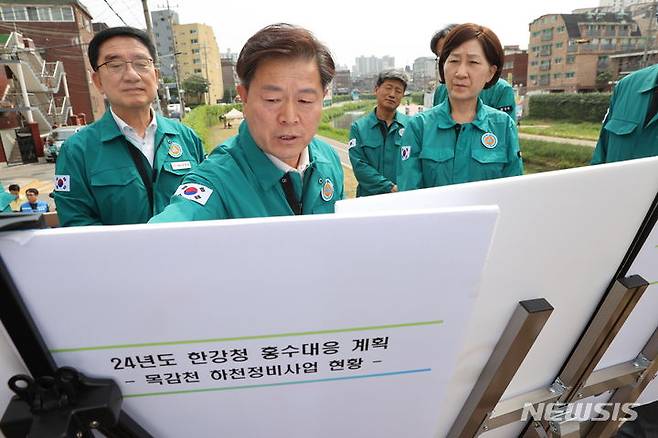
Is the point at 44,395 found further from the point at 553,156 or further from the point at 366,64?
the point at 366,64

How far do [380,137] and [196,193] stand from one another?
2.43 meters

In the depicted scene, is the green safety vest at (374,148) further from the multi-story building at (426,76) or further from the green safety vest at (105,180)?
the green safety vest at (105,180)

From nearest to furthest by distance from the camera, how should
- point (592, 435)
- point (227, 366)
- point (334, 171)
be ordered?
point (227, 366), point (592, 435), point (334, 171)

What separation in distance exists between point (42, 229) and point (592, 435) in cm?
146

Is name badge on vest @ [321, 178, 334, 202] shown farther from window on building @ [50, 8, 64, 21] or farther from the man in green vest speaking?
window on building @ [50, 8, 64, 21]

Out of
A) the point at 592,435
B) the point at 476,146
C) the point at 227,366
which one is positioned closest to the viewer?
the point at 227,366

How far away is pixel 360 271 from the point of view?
585mm

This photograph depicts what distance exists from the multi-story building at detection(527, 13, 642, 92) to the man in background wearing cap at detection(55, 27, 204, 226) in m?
33.0

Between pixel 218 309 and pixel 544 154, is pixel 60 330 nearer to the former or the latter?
pixel 218 309

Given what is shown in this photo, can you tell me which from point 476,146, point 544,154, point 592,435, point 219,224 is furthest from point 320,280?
point 544,154

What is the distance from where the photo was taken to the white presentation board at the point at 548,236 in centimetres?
65

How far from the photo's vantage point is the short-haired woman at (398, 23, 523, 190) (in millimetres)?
1697

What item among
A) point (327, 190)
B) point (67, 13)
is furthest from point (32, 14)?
point (327, 190)

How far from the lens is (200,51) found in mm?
44750
